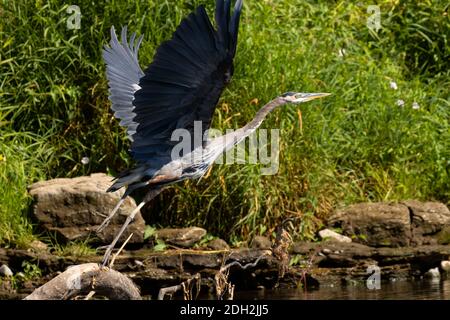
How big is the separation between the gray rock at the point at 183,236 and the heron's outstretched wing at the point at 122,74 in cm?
132

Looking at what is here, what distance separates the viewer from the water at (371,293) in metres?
6.52

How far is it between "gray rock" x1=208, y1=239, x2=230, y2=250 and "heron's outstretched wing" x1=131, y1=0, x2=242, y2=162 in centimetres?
148

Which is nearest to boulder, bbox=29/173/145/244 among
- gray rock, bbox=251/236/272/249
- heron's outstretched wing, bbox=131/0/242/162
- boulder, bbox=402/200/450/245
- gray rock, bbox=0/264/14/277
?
gray rock, bbox=0/264/14/277

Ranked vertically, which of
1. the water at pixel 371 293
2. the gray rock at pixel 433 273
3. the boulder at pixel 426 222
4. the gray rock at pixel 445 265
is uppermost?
the boulder at pixel 426 222

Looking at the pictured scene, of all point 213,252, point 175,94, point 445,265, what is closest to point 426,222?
point 445,265

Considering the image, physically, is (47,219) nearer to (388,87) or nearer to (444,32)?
(388,87)

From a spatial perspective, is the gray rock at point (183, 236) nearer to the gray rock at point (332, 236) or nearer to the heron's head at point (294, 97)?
the gray rock at point (332, 236)

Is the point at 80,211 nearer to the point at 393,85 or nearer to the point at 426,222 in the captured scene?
the point at 426,222

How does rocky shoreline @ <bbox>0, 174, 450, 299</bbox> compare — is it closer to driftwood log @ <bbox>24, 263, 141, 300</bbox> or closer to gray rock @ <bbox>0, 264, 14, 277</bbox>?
gray rock @ <bbox>0, 264, 14, 277</bbox>

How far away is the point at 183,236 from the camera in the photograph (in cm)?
738

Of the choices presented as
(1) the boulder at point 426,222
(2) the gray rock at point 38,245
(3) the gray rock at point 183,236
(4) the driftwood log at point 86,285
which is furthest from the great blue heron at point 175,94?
(1) the boulder at point 426,222

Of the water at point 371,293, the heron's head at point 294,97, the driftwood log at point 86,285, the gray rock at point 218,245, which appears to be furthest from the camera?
the gray rock at point 218,245

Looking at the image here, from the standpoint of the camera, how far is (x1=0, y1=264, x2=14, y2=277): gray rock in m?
7.06
